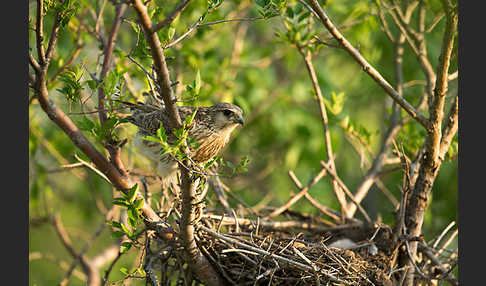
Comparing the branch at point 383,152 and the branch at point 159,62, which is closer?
the branch at point 159,62

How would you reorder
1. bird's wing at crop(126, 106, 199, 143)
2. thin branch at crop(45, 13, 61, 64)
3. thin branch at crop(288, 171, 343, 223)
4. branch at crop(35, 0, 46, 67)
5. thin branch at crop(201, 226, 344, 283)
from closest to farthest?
branch at crop(35, 0, 46, 67) < thin branch at crop(45, 13, 61, 64) < thin branch at crop(201, 226, 344, 283) < bird's wing at crop(126, 106, 199, 143) < thin branch at crop(288, 171, 343, 223)

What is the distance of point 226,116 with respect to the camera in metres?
4.34

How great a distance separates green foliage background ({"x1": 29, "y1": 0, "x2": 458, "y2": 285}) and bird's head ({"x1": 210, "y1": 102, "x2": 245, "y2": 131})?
59 centimetres

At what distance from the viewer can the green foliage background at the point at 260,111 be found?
16.2ft

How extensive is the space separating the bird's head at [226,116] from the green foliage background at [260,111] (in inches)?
23.2

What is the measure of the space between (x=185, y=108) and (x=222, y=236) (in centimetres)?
148

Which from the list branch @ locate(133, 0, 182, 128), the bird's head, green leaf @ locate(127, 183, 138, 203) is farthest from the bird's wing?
branch @ locate(133, 0, 182, 128)

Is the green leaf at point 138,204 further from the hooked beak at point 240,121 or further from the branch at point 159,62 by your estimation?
the hooked beak at point 240,121

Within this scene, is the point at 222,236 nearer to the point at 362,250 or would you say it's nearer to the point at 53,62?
the point at 362,250

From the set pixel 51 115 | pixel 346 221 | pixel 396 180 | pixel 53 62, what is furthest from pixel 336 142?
pixel 51 115

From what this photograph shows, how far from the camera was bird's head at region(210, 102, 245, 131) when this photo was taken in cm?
431

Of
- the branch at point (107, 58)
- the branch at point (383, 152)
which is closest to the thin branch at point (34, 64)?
the branch at point (107, 58)

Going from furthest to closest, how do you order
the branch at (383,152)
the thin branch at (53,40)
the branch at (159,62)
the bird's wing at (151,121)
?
the branch at (383,152)
the bird's wing at (151,121)
the thin branch at (53,40)
the branch at (159,62)

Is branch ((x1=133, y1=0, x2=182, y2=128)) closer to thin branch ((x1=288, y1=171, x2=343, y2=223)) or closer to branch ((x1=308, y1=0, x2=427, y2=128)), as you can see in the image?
branch ((x1=308, y1=0, x2=427, y2=128))
